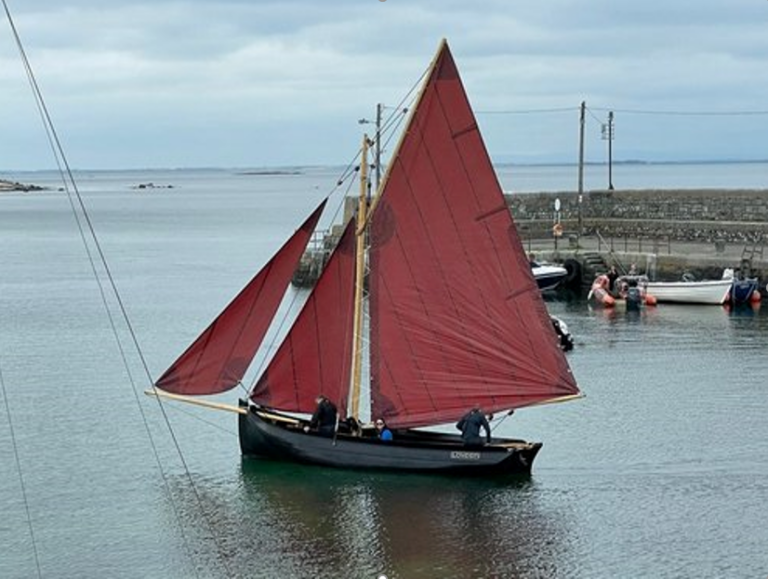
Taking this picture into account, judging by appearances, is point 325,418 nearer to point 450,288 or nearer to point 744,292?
point 450,288

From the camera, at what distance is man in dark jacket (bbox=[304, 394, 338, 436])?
29.7 m

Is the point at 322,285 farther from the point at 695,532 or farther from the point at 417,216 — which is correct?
the point at 695,532

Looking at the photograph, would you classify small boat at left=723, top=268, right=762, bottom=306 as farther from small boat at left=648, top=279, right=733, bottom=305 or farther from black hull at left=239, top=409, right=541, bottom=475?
black hull at left=239, top=409, right=541, bottom=475

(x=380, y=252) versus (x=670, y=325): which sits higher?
(x=380, y=252)

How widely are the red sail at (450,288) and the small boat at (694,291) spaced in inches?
1191

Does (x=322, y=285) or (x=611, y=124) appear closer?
(x=322, y=285)

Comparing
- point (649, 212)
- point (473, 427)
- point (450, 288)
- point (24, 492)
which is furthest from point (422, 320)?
point (649, 212)

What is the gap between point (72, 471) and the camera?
102 feet

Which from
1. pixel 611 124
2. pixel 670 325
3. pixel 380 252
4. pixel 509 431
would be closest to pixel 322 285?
pixel 380 252

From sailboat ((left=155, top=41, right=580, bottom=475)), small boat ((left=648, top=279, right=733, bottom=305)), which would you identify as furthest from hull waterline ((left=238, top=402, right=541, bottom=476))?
small boat ((left=648, top=279, right=733, bottom=305))

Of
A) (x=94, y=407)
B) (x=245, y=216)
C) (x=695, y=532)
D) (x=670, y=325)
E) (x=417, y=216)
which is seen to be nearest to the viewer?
(x=695, y=532)

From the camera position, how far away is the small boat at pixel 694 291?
194 ft

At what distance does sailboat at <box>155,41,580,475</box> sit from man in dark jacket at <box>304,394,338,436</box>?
0.56 metres

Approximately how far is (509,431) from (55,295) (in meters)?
41.8
